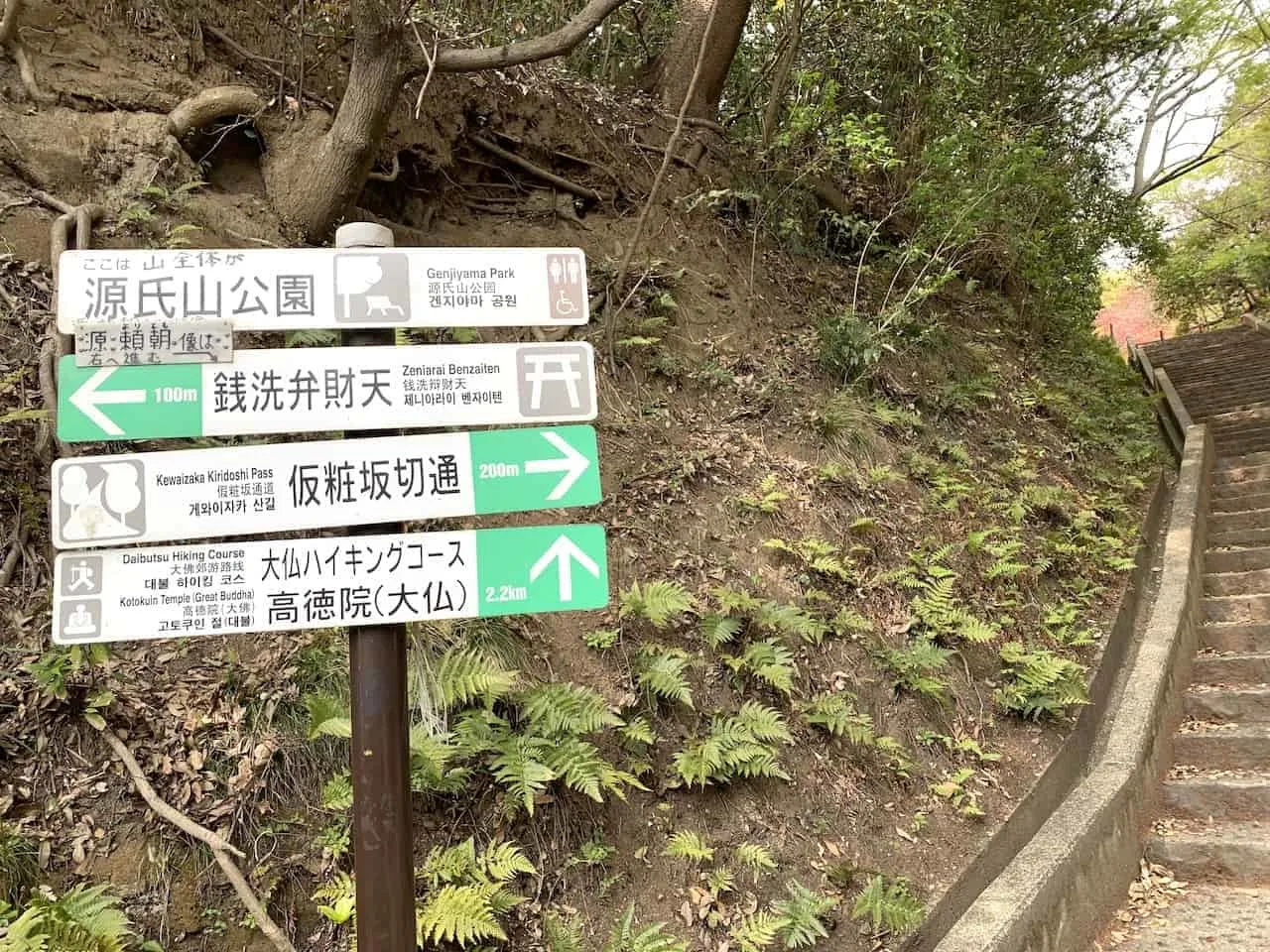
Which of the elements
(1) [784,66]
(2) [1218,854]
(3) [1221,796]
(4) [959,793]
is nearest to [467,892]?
(4) [959,793]

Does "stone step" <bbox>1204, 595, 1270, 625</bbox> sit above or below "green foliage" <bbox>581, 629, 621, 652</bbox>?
below

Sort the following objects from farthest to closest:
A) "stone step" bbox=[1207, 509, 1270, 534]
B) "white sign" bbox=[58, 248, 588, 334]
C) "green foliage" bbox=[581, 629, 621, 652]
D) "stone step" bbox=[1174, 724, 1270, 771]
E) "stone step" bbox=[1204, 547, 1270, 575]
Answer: "stone step" bbox=[1207, 509, 1270, 534]
"stone step" bbox=[1204, 547, 1270, 575]
"stone step" bbox=[1174, 724, 1270, 771]
"green foliage" bbox=[581, 629, 621, 652]
"white sign" bbox=[58, 248, 588, 334]

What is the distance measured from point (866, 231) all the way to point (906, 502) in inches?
183

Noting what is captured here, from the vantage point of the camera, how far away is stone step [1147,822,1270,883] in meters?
4.34

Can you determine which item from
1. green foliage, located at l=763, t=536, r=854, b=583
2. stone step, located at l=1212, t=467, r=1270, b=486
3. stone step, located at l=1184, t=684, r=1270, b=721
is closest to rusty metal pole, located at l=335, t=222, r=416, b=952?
green foliage, located at l=763, t=536, r=854, b=583

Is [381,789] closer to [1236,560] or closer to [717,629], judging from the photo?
[717,629]

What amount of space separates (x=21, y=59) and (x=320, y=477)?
5.75 meters

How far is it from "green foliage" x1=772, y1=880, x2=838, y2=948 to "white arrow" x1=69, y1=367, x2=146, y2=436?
325cm

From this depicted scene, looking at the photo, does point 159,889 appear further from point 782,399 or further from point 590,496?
point 782,399

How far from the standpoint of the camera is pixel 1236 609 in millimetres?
6680

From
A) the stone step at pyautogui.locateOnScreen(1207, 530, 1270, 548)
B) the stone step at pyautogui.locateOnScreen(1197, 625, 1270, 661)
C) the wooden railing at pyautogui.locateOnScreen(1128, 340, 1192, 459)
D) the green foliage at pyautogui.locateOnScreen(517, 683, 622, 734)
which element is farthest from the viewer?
the wooden railing at pyautogui.locateOnScreen(1128, 340, 1192, 459)

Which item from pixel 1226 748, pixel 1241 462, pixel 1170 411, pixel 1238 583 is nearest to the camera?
pixel 1226 748

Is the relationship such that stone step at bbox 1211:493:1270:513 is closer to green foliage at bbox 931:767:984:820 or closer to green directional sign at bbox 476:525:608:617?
green foliage at bbox 931:767:984:820

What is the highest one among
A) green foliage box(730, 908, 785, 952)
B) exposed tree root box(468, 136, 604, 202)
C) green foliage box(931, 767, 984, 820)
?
exposed tree root box(468, 136, 604, 202)
